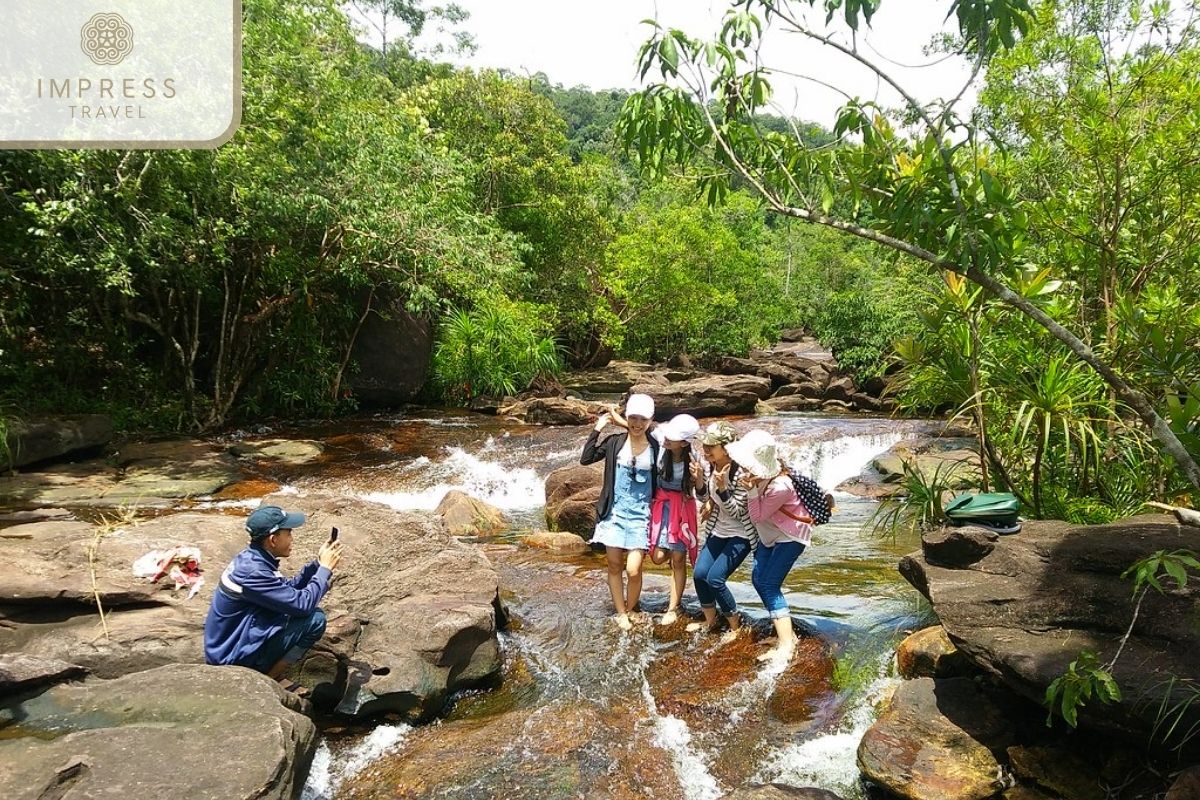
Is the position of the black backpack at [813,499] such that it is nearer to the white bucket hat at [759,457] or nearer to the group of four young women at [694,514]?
the group of four young women at [694,514]

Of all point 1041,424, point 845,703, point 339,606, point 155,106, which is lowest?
point 845,703

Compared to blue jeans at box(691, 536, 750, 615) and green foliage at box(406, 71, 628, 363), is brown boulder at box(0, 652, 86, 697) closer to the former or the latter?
blue jeans at box(691, 536, 750, 615)

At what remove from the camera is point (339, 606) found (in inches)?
208

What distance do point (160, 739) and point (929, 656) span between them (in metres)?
4.29

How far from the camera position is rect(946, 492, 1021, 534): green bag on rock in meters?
5.08

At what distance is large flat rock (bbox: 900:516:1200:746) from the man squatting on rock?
3.63 meters

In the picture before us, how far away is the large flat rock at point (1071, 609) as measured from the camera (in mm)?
3672

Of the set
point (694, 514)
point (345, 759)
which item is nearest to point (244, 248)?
point (694, 514)

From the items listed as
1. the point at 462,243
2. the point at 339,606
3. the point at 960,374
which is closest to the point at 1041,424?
the point at 960,374

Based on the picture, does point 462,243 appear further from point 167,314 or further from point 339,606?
point 339,606

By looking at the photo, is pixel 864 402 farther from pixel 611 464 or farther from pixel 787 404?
pixel 611 464

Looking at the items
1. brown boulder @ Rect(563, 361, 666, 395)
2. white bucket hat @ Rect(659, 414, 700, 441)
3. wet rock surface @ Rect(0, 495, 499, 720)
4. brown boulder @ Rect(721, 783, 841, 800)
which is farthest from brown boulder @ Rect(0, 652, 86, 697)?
brown boulder @ Rect(563, 361, 666, 395)

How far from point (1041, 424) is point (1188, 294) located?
1884 millimetres

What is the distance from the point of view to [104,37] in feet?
11.6
